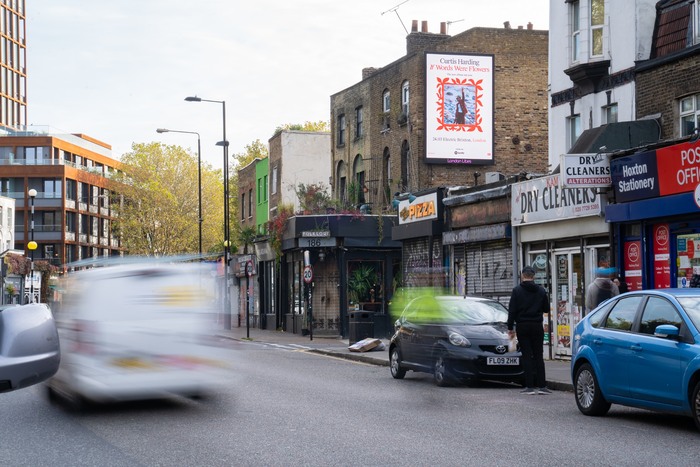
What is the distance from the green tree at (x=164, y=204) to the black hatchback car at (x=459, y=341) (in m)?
72.6

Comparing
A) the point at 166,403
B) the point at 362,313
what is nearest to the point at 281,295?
the point at 362,313

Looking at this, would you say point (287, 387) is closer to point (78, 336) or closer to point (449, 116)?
point (78, 336)

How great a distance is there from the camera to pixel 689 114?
23.2 metres

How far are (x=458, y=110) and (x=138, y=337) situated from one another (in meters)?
27.5

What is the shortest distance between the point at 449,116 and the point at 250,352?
13.6m

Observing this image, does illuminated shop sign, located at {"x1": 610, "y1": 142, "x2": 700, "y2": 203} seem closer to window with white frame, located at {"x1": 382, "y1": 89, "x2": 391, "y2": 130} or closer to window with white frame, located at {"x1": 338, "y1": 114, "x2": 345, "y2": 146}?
window with white frame, located at {"x1": 382, "y1": 89, "x2": 391, "y2": 130}

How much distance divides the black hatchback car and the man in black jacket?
1344mm

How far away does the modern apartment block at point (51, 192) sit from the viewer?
366ft

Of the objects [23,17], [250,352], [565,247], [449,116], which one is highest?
[23,17]

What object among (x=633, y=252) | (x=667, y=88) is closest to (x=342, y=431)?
(x=633, y=252)

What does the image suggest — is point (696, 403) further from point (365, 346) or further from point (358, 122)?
point (358, 122)

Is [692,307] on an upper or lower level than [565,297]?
upper

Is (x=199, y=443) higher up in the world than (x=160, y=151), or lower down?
lower down

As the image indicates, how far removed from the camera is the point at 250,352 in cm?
2953
